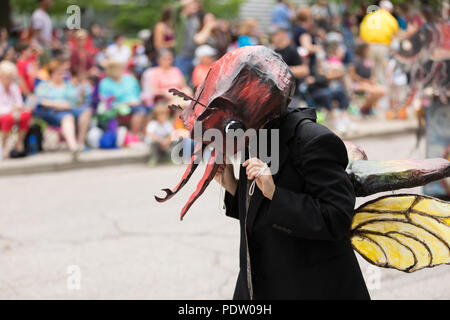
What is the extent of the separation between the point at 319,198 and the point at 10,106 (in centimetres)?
770

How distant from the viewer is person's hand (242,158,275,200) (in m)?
1.97

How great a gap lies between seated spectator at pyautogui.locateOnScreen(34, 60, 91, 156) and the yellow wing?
7454mm

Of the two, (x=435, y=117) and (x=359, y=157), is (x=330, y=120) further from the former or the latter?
(x=359, y=157)

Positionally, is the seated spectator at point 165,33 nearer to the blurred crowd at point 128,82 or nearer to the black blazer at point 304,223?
the blurred crowd at point 128,82

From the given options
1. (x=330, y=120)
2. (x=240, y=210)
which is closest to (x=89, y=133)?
(x=330, y=120)

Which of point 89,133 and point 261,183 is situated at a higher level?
point 261,183

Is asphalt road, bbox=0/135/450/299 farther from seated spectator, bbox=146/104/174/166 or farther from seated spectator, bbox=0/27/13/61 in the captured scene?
seated spectator, bbox=0/27/13/61

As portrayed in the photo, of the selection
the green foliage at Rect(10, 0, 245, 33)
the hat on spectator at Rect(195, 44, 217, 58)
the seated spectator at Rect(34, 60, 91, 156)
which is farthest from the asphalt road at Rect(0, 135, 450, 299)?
the green foliage at Rect(10, 0, 245, 33)

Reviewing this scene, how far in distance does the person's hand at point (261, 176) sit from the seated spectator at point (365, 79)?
37.5ft

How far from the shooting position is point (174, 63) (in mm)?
11273

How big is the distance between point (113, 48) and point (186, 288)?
30.0 feet

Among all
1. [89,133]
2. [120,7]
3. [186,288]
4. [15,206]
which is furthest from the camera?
[120,7]

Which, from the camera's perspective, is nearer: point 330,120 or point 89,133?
point 89,133

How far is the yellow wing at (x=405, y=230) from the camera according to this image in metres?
2.17
